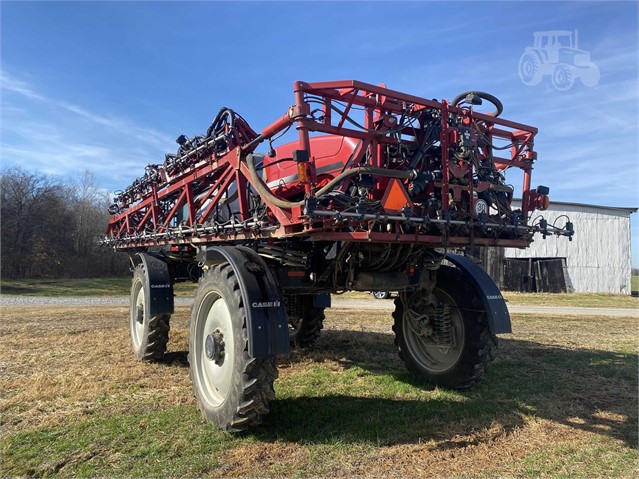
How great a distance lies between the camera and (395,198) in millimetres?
3871

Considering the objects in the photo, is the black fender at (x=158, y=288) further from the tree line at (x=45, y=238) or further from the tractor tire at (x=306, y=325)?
the tree line at (x=45, y=238)

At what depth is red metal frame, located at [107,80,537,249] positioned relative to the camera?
3838 millimetres

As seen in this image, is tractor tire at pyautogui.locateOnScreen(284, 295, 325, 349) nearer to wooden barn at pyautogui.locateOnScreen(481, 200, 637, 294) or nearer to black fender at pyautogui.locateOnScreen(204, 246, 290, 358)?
black fender at pyautogui.locateOnScreen(204, 246, 290, 358)

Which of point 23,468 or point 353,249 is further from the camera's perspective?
point 353,249

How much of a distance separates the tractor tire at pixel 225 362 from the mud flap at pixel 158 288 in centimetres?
197

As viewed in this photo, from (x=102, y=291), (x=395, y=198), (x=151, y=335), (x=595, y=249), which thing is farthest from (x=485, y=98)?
(x=595, y=249)

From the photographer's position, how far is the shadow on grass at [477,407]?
404 centimetres

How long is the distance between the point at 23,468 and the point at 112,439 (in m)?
0.65

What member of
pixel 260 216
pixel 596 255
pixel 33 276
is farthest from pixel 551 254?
pixel 33 276

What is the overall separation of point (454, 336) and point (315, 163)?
253cm

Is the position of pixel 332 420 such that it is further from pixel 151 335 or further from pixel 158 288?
pixel 158 288

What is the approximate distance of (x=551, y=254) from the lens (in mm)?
26875

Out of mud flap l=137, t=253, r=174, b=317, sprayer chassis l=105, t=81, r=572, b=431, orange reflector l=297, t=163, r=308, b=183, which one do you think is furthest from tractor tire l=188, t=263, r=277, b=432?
mud flap l=137, t=253, r=174, b=317

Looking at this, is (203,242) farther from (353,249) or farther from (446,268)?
(446,268)
